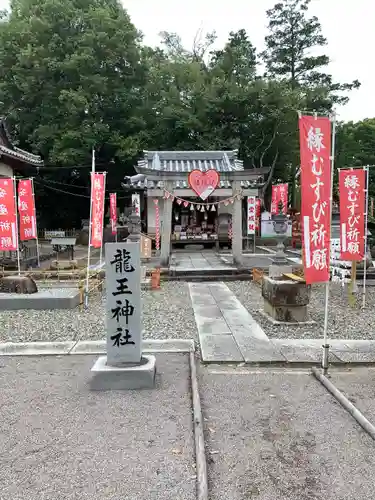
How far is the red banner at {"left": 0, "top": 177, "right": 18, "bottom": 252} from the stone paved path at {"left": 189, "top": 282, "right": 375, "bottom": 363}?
639 centimetres

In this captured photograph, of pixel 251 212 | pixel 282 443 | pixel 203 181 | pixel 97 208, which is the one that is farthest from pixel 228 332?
pixel 251 212

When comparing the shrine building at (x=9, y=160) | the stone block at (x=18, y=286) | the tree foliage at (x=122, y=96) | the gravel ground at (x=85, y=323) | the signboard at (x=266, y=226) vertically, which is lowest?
the gravel ground at (x=85, y=323)

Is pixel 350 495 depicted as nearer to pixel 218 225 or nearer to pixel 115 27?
pixel 218 225

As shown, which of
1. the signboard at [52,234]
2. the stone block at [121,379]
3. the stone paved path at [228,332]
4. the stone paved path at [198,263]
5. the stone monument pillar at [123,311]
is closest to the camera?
the stone block at [121,379]

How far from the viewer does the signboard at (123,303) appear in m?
5.09

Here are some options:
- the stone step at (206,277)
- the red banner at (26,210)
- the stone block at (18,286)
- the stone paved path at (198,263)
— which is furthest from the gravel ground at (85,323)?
the red banner at (26,210)

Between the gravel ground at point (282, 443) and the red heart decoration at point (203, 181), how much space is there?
9.79 meters

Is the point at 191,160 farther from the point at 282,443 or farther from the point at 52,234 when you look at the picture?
the point at 282,443

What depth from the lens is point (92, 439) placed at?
3773 millimetres

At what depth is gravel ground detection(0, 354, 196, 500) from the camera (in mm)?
3107

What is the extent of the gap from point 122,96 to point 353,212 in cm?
2192

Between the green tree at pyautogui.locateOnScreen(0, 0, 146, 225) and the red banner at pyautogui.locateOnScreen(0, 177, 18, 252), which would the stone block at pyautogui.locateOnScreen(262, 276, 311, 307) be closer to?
the red banner at pyautogui.locateOnScreen(0, 177, 18, 252)

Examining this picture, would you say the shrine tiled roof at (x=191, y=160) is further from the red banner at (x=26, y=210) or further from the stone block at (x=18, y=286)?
the stone block at (x=18, y=286)

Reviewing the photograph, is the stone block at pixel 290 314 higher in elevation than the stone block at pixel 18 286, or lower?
lower
